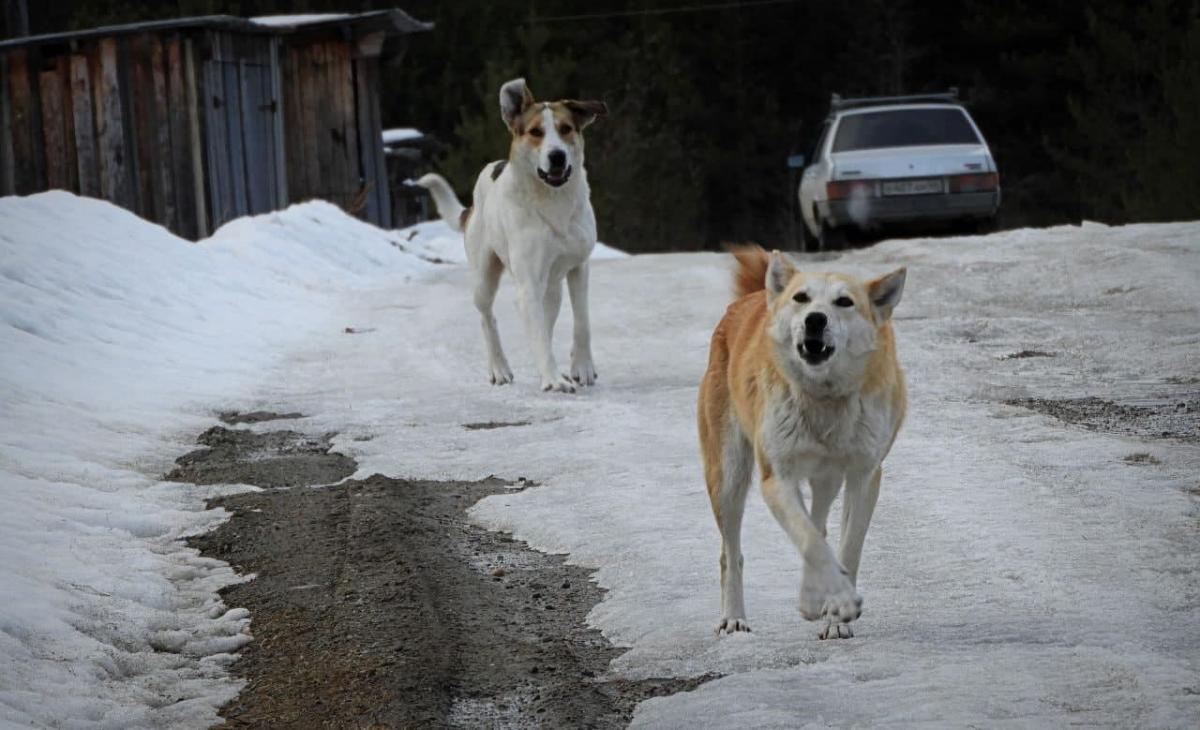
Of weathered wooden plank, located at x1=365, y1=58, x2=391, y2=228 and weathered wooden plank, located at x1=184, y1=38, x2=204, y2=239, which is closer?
weathered wooden plank, located at x1=184, y1=38, x2=204, y2=239

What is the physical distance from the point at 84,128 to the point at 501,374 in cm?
1202

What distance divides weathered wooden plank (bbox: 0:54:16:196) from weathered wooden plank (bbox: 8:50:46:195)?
52mm

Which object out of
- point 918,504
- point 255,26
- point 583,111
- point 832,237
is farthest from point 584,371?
point 255,26

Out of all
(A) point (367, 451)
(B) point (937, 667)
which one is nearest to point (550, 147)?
(A) point (367, 451)

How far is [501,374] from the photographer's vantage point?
33.0 feet

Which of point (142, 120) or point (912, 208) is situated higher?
point (142, 120)

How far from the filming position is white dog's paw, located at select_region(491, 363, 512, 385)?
10.0 meters

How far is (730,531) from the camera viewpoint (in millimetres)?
4797

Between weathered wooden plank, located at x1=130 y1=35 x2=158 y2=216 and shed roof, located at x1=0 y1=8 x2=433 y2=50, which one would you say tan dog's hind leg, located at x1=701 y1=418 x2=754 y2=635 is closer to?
shed roof, located at x1=0 y1=8 x2=433 y2=50

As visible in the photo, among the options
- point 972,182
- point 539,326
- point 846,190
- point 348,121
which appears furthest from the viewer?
point 348,121

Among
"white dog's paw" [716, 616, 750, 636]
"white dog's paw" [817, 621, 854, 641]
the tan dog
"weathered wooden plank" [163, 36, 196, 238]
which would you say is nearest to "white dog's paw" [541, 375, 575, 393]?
the tan dog

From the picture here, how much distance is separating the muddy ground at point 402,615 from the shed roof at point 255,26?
43.1ft

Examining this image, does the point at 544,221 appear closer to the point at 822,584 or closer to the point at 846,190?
the point at 822,584

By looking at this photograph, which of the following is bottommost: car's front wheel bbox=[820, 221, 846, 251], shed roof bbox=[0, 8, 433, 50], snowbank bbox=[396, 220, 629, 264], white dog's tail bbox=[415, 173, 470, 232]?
snowbank bbox=[396, 220, 629, 264]
